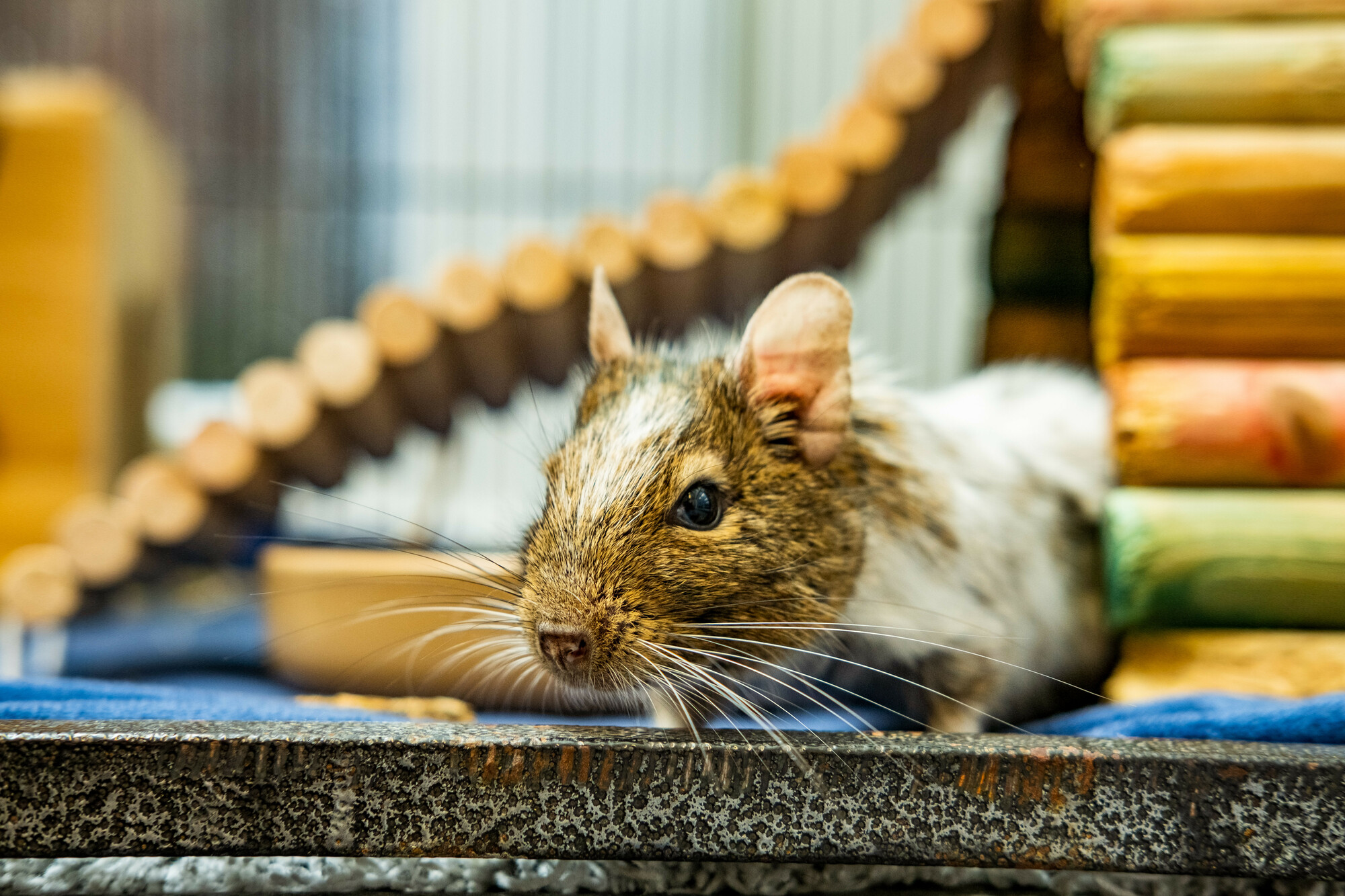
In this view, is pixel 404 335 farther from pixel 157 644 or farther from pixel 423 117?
pixel 423 117

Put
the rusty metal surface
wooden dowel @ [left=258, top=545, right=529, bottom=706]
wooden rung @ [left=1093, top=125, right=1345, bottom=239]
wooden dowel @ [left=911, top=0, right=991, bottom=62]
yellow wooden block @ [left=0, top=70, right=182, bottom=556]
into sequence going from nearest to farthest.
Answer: the rusty metal surface, wooden rung @ [left=1093, top=125, right=1345, bottom=239], wooden dowel @ [left=258, top=545, right=529, bottom=706], wooden dowel @ [left=911, top=0, right=991, bottom=62], yellow wooden block @ [left=0, top=70, right=182, bottom=556]

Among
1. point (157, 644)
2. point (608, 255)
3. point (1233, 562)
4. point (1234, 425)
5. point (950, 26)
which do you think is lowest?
point (157, 644)

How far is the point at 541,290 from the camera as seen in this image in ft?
5.69

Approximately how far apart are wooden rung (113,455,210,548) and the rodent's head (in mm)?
1055

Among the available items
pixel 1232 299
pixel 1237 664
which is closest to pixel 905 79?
pixel 1232 299

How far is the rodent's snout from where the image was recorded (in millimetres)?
822

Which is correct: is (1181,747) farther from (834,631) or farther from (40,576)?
(40,576)

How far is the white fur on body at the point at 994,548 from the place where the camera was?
3.53 ft

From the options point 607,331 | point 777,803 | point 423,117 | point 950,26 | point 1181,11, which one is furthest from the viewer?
point 423,117

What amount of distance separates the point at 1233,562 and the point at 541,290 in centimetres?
118

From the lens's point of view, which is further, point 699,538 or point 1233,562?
point 1233,562

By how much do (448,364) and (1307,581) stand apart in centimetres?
146

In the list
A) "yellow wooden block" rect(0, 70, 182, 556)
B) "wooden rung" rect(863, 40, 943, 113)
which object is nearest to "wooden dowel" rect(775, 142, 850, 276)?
"wooden rung" rect(863, 40, 943, 113)

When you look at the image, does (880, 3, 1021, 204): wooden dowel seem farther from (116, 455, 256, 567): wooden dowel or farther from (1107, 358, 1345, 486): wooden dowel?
(116, 455, 256, 567): wooden dowel
